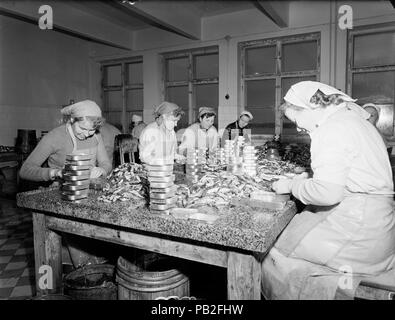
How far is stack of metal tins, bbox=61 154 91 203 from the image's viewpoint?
81.7 inches

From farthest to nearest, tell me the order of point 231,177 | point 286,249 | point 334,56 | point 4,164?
point 334,56 < point 4,164 < point 231,177 < point 286,249

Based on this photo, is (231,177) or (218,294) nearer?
(231,177)

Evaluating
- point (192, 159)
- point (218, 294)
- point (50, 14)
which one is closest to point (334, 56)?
point (192, 159)

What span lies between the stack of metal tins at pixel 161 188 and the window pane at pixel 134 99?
9258 mm

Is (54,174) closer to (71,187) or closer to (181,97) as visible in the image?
(71,187)

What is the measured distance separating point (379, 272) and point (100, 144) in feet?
9.35

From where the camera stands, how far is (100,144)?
11.3 feet

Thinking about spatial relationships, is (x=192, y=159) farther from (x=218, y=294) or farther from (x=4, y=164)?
(x=4, y=164)

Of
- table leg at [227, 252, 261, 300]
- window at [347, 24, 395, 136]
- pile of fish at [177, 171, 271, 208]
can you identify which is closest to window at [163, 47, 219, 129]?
window at [347, 24, 395, 136]

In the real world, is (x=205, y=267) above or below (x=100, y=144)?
below

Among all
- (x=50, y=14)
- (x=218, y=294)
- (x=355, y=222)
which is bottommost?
(x=218, y=294)

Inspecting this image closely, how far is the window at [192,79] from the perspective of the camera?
941 centimetres

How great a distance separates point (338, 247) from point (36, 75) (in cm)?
1001

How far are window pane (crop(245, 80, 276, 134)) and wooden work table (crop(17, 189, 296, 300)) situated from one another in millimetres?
6928
